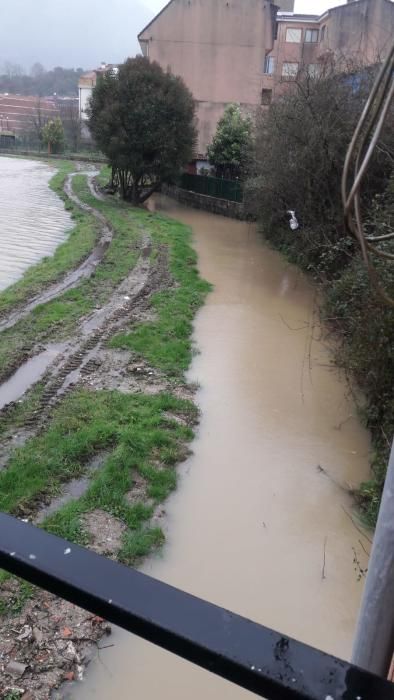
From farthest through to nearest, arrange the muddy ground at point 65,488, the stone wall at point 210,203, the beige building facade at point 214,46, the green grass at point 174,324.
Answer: the beige building facade at point 214,46 → the stone wall at point 210,203 → the green grass at point 174,324 → the muddy ground at point 65,488

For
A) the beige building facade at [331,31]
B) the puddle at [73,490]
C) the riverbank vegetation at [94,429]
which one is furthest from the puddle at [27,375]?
the beige building facade at [331,31]

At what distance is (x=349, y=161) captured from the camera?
92 cm

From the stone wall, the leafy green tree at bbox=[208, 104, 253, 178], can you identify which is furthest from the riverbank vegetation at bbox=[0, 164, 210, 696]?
the leafy green tree at bbox=[208, 104, 253, 178]

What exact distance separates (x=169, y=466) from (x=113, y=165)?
68.5 feet

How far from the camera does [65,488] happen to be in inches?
221

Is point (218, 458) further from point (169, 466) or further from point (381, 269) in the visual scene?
point (381, 269)

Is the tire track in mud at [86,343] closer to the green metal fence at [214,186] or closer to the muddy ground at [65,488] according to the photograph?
the muddy ground at [65,488]


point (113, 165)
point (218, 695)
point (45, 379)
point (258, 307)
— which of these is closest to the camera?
point (218, 695)

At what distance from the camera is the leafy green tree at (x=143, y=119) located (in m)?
23.0

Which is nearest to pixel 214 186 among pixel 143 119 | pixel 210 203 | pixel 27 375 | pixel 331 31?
pixel 210 203

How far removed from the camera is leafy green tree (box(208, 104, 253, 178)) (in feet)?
85.6

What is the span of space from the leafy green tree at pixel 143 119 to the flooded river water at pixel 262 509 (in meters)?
15.2

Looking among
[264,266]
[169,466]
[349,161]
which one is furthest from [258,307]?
[349,161]

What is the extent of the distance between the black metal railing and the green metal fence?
2431cm
